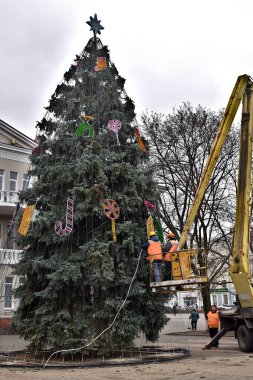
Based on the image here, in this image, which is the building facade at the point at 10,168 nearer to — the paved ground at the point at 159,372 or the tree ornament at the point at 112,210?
the tree ornament at the point at 112,210

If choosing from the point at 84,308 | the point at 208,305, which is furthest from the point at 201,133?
the point at 84,308

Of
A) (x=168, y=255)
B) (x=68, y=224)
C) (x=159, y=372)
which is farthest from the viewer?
(x=68, y=224)

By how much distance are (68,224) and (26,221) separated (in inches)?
60.0

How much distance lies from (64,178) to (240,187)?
5877mm

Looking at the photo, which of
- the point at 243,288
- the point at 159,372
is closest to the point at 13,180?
the point at 243,288

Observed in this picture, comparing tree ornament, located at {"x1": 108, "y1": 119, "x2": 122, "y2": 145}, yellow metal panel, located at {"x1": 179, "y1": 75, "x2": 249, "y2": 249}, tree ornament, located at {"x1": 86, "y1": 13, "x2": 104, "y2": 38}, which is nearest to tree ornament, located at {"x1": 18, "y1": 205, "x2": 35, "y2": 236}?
tree ornament, located at {"x1": 108, "y1": 119, "x2": 122, "y2": 145}

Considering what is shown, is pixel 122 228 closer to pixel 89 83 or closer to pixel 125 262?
pixel 125 262

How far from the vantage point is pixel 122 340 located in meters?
13.3

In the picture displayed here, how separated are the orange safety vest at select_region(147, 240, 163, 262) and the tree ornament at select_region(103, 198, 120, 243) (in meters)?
1.15

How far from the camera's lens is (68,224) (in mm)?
13367

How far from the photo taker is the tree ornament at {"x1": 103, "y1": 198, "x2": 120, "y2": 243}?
44.6ft

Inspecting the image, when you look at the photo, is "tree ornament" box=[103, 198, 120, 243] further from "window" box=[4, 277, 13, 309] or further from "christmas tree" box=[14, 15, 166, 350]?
"window" box=[4, 277, 13, 309]

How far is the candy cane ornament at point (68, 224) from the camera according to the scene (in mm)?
13102

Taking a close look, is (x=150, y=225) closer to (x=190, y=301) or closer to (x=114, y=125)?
(x=114, y=125)
